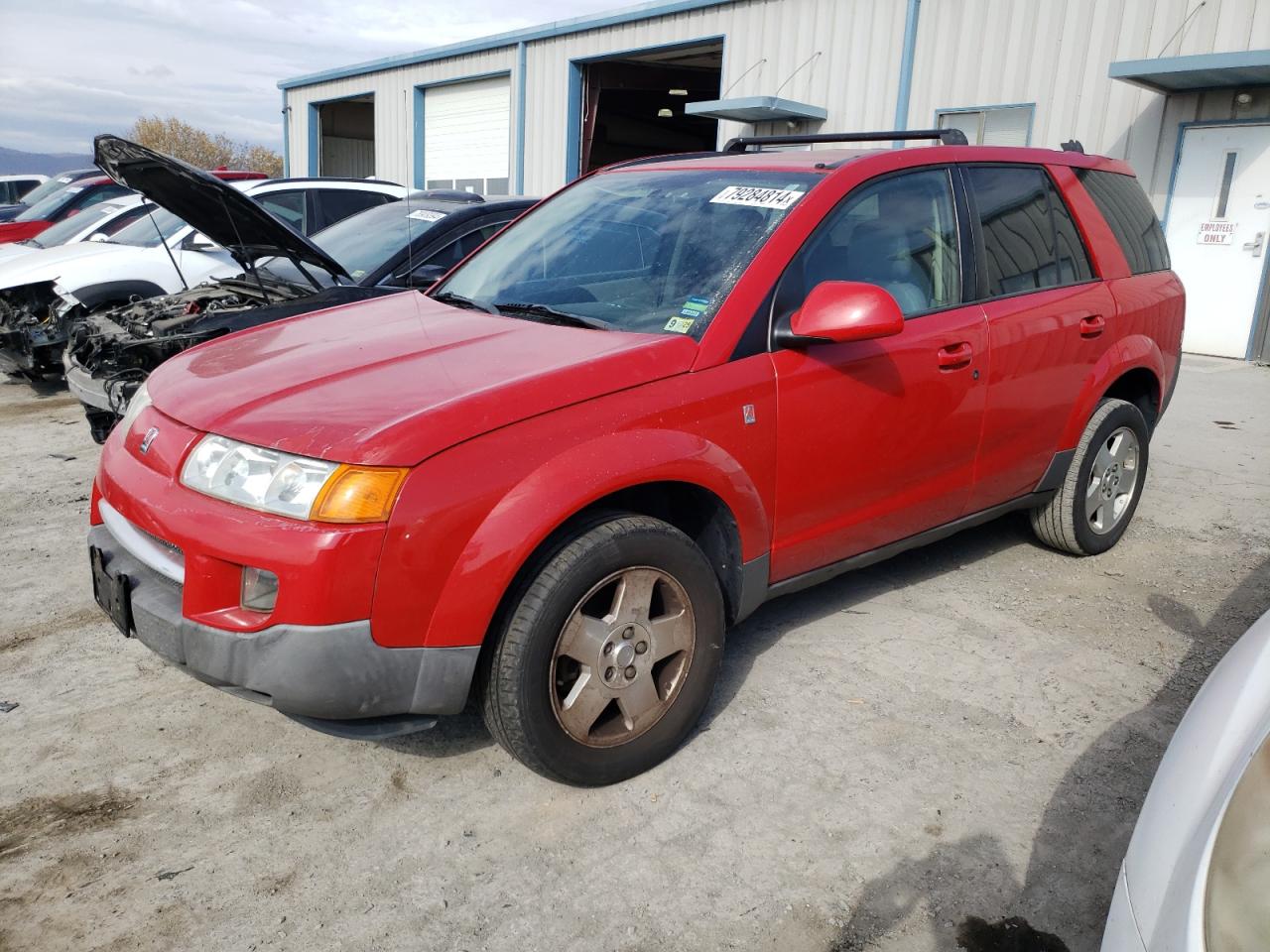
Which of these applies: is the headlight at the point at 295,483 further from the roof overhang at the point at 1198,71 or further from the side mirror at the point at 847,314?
the roof overhang at the point at 1198,71

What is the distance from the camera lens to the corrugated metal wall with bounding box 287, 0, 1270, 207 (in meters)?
11.2

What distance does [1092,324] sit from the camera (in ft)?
13.8

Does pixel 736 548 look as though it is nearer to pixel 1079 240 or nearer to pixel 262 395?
pixel 262 395

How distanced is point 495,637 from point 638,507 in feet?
2.15

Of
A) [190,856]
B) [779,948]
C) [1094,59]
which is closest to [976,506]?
[779,948]

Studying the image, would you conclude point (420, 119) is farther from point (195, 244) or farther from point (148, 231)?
point (195, 244)

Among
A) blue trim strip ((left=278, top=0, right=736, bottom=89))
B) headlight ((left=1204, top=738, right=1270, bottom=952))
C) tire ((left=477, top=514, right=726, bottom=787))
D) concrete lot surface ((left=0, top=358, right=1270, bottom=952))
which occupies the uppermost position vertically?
blue trim strip ((left=278, top=0, right=736, bottom=89))

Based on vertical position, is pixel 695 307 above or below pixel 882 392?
above

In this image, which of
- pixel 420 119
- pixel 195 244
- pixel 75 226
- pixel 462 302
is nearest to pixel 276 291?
pixel 195 244

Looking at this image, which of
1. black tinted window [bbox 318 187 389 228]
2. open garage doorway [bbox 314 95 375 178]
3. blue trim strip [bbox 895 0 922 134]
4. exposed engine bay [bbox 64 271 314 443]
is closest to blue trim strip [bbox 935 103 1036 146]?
blue trim strip [bbox 895 0 922 134]

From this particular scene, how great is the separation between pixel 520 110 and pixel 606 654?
18.4 meters

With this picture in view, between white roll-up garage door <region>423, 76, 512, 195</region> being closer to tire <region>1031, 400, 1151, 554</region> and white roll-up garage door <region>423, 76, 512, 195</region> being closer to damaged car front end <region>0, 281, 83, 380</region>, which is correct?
damaged car front end <region>0, 281, 83, 380</region>

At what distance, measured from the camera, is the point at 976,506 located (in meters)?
4.00

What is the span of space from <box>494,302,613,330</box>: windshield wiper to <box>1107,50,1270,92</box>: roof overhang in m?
9.45
